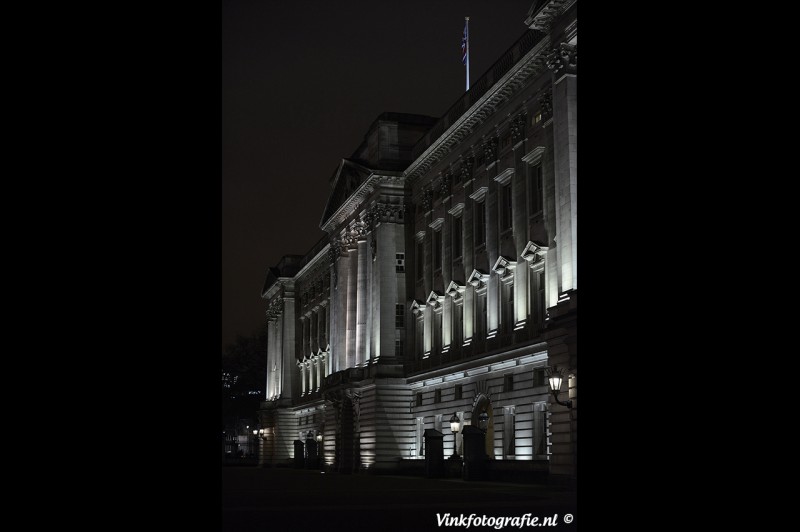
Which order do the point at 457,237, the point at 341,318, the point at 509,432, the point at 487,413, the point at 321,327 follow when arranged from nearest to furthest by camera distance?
the point at 509,432
the point at 487,413
the point at 457,237
the point at 341,318
the point at 321,327

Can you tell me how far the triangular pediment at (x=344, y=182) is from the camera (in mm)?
75125

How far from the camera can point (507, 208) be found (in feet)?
182

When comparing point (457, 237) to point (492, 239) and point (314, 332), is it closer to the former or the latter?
point (492, 239)

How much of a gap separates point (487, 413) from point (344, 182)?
28730mm

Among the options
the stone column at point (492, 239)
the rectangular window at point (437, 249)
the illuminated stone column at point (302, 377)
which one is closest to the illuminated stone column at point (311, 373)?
the illuminated stone column at point (302, 377)

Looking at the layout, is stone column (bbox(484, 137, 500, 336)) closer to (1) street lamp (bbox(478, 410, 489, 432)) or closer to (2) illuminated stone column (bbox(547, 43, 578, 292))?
(1) street lamp (bbox(478, 410, 489, 432))

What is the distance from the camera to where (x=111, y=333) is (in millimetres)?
8219

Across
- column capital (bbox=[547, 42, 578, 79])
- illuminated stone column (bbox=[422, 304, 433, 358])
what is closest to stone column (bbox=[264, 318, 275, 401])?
illuminated stone column (bbox=[422, 304, 433, 358])

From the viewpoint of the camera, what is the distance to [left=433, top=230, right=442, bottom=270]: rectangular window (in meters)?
66.9

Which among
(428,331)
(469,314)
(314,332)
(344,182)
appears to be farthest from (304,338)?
(469,314)

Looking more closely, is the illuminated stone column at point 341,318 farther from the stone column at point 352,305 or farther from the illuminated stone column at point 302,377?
the illuminated stone column at point 302,377

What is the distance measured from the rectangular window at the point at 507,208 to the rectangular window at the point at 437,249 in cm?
1160
